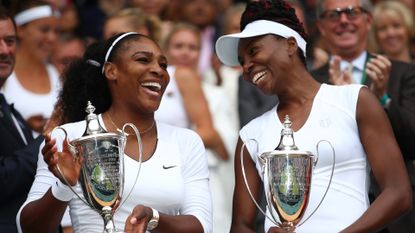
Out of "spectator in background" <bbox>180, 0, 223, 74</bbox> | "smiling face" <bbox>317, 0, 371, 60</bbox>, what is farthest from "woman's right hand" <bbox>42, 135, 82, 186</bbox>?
"spectator in background" <bbox>180, 0, 223, 74</bbox>

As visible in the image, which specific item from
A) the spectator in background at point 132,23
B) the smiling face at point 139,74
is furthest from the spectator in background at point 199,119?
the smiling face at point 139,74

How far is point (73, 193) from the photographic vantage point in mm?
5297

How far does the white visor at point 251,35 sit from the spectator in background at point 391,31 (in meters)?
3.01

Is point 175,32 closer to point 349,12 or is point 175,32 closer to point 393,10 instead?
point 393,10

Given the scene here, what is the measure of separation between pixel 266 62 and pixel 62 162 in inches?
49.5

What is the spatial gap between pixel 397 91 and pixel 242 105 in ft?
4.80

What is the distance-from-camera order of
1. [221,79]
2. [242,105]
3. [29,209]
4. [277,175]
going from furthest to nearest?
[221,79] < [242,105] < [29,209] < [277,175]

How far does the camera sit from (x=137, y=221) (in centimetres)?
500

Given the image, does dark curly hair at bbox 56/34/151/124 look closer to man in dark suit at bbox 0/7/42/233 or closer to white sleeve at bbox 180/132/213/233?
man in dark suit at bbox 0/7/42/233

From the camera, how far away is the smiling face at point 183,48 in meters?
8.97

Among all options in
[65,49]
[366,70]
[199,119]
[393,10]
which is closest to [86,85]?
[366,70]

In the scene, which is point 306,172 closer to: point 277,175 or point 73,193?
point 277,175

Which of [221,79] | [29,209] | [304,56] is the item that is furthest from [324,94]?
[221,79]

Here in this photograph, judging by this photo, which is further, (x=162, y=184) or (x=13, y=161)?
(x=13, y=161)
